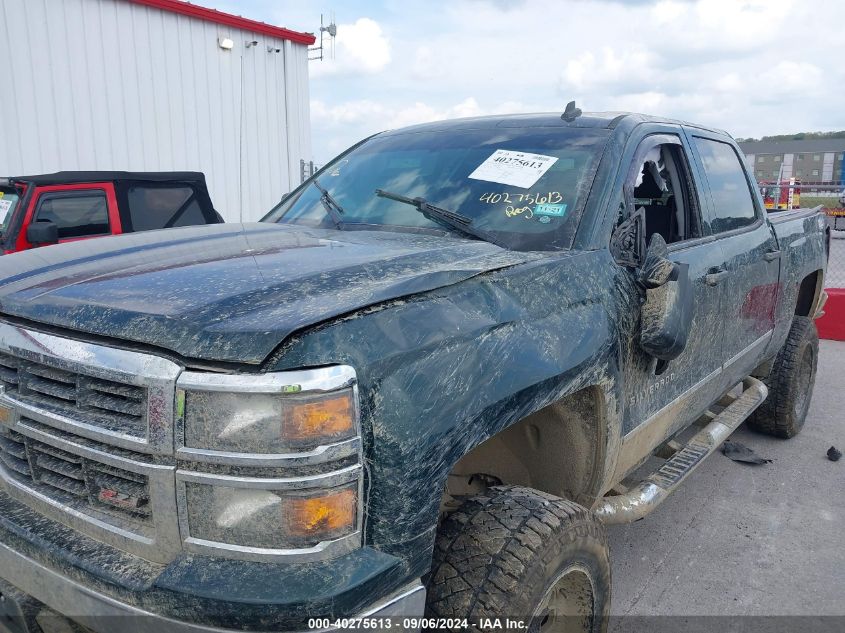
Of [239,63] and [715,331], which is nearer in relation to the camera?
[715,331]

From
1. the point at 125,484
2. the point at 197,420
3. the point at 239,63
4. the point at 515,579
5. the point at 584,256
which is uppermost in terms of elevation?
the point at 239,63

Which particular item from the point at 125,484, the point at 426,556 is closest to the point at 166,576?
the point at 125,484

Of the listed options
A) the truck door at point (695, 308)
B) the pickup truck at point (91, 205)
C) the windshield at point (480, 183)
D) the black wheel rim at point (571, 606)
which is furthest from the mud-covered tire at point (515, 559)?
the pickup truck at point (91, 205)

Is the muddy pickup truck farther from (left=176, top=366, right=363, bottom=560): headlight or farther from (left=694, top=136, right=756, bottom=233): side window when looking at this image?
(left=694, top=136, right=756, bottom=233): side window

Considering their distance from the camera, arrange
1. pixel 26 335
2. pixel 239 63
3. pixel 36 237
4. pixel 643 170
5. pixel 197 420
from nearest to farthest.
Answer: pixel 197 420 → pixel 26 335 → pixel 643 170 → pixel 36 237 → pixel 239 63

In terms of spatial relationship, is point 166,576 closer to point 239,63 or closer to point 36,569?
point 36,569

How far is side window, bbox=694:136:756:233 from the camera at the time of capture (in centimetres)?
345

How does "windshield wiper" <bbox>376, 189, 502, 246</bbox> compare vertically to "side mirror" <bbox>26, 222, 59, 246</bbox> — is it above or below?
above

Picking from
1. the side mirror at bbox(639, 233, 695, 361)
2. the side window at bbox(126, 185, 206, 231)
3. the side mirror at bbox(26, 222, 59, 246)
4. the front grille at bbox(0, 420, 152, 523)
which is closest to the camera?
the front grille at bbox(0, 420, 152, 523)

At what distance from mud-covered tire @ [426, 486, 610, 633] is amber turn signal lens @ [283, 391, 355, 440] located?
62cm

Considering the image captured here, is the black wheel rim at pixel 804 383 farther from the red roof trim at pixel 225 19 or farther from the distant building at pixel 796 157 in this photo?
the distant building at pixel 796 157

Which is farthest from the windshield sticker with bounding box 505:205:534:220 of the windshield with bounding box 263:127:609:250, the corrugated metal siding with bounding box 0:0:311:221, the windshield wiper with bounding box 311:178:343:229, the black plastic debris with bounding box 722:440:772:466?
the corrugated metal siding with bounding box 0:0:311:221

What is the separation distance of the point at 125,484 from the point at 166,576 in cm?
24

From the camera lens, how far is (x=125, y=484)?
1.58 meters
